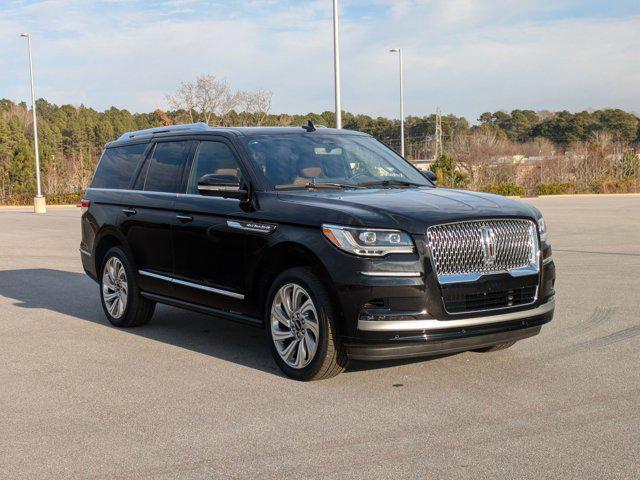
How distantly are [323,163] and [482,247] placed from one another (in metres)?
1.84

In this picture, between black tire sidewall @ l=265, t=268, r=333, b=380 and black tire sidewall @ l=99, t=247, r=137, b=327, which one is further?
black tire sidewall @ l=99, t=247, r=137, b=327

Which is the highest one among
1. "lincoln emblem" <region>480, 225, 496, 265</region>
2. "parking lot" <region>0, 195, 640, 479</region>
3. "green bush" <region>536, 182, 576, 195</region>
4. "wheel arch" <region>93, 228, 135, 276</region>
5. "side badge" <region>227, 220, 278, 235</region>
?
"side badge" <region>227, 220, 278, 235</region>

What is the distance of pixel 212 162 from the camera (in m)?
7.65

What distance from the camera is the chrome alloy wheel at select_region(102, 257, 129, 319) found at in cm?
874

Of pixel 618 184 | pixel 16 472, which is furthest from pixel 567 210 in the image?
pixel 16 472

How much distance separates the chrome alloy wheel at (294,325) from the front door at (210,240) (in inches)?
20.4

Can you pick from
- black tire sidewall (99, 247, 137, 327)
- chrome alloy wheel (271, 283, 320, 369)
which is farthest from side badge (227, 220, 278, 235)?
black tire sidewall (99, 247, 137, 327)

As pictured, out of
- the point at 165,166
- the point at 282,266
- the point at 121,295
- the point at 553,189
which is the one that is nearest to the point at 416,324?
the point at 282,266

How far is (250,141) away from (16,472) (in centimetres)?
Answer: 368

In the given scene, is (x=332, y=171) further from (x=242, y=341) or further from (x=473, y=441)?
(x=473, y=441)

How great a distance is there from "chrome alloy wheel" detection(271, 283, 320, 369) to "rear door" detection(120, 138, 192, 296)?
1.72m

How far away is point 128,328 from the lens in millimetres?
8805

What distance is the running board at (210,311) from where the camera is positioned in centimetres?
696

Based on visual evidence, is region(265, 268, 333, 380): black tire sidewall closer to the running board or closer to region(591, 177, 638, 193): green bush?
the running board
